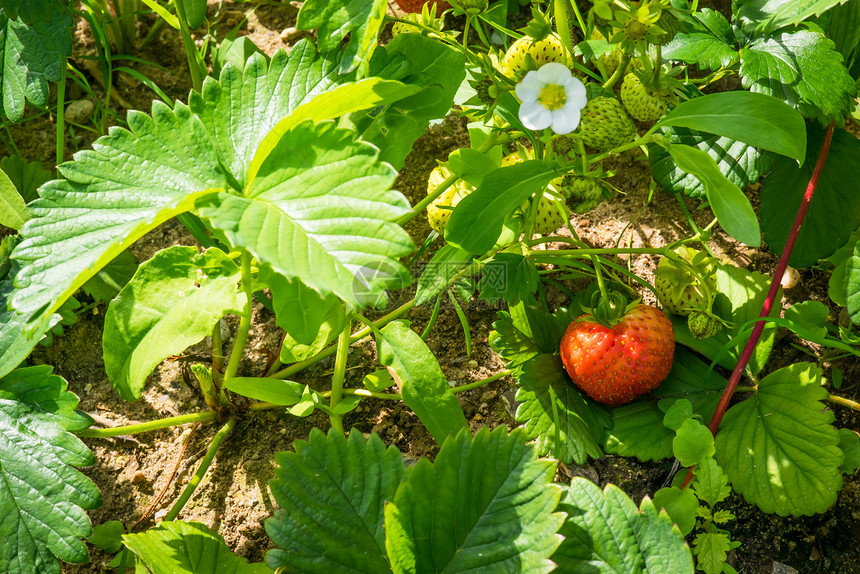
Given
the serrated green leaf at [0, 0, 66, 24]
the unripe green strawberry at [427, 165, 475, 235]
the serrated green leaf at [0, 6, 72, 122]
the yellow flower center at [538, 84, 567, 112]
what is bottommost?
the unripe green strawberry at [427, 165, 475, 235]

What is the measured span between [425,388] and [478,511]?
21 centimetres

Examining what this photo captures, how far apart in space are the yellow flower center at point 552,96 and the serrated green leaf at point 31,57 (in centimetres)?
88

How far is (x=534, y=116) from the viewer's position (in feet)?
3.21

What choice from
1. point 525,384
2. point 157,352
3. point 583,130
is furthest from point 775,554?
point 157,352

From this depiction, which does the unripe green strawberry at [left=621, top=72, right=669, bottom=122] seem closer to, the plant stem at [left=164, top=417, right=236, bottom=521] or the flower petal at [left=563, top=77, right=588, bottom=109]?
the flower petal at [left=563, top=77, right=588, bottom=109]

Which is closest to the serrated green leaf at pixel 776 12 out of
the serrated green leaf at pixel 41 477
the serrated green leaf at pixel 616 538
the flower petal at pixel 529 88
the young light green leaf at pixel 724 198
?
the young light green leaf at pixel 724 198

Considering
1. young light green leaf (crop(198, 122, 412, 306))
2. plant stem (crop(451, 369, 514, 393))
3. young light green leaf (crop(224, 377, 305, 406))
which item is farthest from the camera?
plant stem (crop(451, 369, 514, 393))

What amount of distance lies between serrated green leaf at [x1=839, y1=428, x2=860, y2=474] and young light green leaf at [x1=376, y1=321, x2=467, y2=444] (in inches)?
23.1

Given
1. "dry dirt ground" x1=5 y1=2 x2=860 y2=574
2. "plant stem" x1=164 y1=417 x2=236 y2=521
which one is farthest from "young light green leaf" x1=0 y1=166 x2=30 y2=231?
"plant stem" x1=164 y1=417 x2=236 y2=521

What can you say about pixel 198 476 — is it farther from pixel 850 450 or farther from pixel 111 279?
pixel 850 450

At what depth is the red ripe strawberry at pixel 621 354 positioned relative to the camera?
3.59ft

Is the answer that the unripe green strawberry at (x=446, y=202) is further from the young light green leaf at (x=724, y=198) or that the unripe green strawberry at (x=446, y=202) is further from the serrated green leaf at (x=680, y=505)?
the serrated green leaf at (x=680, y=505)

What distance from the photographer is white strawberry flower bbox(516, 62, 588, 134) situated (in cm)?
97

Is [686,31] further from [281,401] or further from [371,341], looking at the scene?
[281,401]
